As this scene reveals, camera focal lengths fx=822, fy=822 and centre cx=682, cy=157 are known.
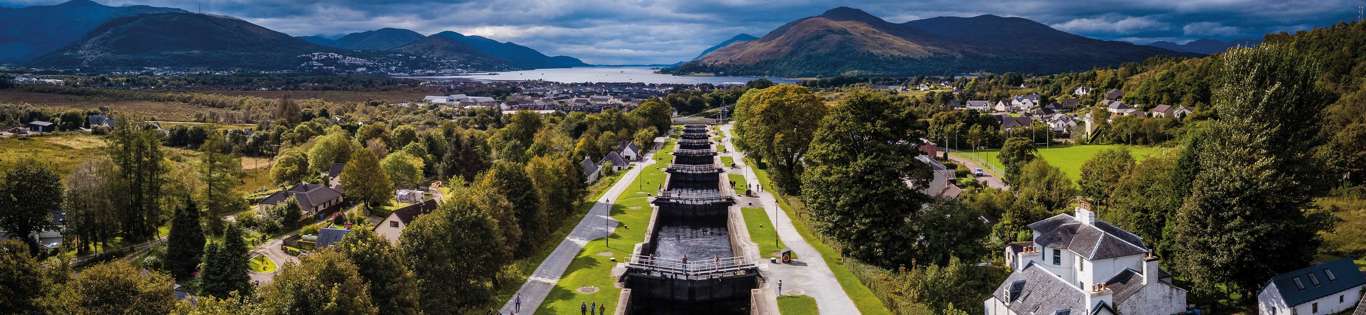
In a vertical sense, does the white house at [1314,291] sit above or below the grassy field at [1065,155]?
below

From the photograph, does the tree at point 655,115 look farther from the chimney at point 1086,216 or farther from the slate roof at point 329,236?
the chimney at point 1086,216

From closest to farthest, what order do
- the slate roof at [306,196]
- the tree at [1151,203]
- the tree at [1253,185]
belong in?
the tree at [1253,185]
the tree at [1151,203]
the slate roof at [306,196]

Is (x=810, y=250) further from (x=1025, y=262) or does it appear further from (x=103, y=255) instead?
(x=103, y=255)

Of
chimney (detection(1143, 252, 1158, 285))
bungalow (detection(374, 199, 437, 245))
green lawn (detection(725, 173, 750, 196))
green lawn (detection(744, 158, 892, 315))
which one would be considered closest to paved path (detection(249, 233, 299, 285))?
bungalow (detection(374, 199, 437, 245))

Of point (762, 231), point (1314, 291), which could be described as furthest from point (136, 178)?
point (1314, 291)

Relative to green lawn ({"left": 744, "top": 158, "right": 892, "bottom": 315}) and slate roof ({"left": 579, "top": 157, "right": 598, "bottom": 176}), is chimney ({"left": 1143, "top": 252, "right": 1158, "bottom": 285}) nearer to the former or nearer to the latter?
green lawn ({"left": 744, "top": 158, "right": 892, "bottom": 315})

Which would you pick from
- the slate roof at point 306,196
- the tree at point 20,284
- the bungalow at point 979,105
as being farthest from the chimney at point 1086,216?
the bungalow at point 979,105
